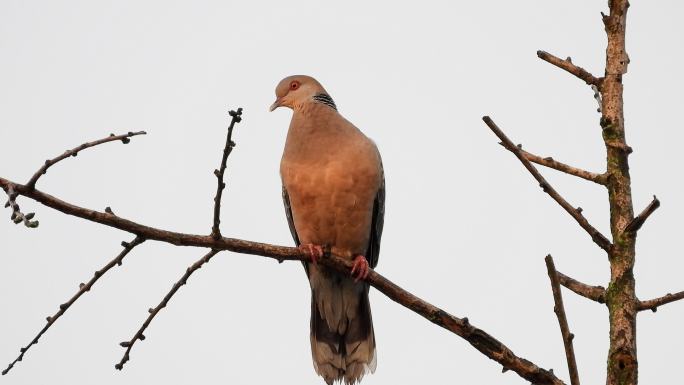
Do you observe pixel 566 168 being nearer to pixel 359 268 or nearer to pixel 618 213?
pixel 618 213

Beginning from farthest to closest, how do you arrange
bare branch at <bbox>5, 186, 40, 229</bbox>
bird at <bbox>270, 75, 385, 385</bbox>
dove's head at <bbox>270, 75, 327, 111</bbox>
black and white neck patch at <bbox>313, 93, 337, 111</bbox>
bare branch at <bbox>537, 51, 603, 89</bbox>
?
dove's head at <bbox>270, 75, 327, 111</bbox> < black and white neck patch at <bbox>313, 93, 337, 111</bbox> < bird at <bbox>270, 75, 385, 385</bbox> < bare branch at <bbox>537, 51, 603, 89</bbox> < bare branch at <bbox>5, 186, 40, 229</bbox>

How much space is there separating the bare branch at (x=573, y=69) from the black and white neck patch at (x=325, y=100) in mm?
2992

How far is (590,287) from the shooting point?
3.31 metres

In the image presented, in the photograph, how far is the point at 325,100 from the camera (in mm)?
6500

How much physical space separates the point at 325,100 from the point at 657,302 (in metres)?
3.80

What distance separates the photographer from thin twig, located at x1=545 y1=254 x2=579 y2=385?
107 inches

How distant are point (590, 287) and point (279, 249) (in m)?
1.29

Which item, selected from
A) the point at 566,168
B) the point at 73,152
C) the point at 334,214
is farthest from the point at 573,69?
the point at 334,214

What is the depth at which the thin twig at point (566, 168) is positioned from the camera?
332cm

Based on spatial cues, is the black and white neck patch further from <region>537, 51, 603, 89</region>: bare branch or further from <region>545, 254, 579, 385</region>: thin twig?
<region>545, 254, 579, 385</region>: thin twig

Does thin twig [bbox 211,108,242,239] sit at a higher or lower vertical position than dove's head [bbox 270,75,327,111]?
lower

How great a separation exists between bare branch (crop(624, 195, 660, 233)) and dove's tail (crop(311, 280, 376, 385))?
3079mm

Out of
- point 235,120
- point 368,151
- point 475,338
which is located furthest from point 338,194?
point 235,120

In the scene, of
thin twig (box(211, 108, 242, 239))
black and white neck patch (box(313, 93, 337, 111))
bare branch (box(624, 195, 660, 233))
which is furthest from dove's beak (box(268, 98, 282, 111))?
bare branch (box(624, 195, 660, 233))
